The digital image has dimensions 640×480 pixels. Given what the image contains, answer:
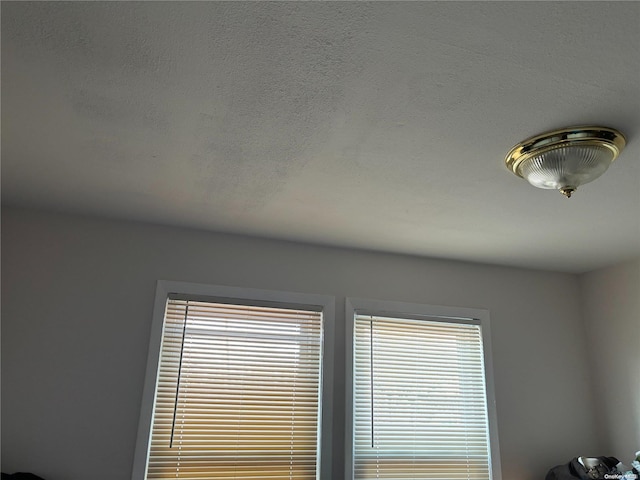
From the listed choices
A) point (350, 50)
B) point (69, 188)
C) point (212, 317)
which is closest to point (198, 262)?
point (212, 317)

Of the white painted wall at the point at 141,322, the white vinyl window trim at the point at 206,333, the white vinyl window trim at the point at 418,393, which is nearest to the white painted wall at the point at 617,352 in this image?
the white painted wall at the point at 141,322

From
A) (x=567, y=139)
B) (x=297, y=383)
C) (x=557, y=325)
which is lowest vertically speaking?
(x=297, y=383)

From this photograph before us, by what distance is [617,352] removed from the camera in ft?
11.7

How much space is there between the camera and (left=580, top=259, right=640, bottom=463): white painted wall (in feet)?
11.2

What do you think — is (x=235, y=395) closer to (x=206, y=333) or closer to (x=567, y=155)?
(x=206, y=333)

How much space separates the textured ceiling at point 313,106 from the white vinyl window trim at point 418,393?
0.91m

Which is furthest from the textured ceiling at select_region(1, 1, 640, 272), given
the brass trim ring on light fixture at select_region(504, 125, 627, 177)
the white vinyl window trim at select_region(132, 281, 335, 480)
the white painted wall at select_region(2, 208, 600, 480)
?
the white vinyl window trim at select_region(132, 281, 335, 480)

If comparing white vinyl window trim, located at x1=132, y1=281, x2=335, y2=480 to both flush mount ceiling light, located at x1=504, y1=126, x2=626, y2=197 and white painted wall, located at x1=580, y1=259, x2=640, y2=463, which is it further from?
white painted wall, located at x1=580, y1=259, x2=640, y2=463

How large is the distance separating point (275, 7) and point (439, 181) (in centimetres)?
127

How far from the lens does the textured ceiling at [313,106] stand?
4.48 ft

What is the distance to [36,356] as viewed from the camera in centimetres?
263

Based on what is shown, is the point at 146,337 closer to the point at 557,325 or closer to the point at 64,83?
the point at 64,83

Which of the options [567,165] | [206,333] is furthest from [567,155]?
[206,333]

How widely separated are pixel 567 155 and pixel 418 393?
201 centimetres
